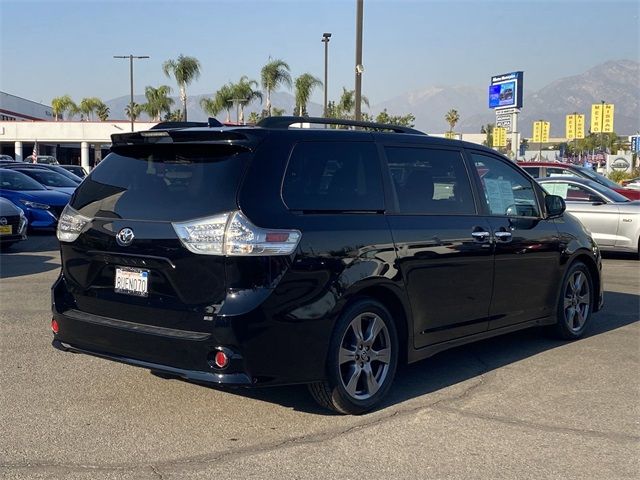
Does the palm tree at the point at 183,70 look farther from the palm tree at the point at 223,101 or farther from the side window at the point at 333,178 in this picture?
the side window at the point at 333,178

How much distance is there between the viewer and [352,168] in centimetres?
500

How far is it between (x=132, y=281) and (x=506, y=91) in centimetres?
3033

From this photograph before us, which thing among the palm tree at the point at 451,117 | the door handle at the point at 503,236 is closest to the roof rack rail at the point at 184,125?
the door handle at the point at 503,236

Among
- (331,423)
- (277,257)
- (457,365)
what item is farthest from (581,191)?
(277,257)

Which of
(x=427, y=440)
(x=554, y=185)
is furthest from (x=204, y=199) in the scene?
(x=554, y=185)

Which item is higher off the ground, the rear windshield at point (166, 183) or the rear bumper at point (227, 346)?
the rear windshield at point (166, 183)

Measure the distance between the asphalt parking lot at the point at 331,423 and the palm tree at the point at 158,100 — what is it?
214ft

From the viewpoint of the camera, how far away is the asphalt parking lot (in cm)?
402

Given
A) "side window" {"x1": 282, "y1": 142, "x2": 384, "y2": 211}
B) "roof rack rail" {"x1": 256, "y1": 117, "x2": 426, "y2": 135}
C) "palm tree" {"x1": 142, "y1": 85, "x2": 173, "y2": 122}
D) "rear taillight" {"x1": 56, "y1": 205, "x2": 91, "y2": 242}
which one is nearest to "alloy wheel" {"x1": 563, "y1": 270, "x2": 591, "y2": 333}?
"roof rack rail" {"x1": 256, "y1": 117, "x2": 426, "y2": 135}

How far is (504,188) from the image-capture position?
Result: 634 centimetres

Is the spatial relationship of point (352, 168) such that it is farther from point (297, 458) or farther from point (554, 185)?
point (554, 185)

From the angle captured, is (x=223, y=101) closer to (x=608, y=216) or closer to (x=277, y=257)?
(x=608, y=216)

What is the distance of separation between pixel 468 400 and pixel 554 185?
30.9ft

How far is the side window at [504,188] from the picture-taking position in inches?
240
